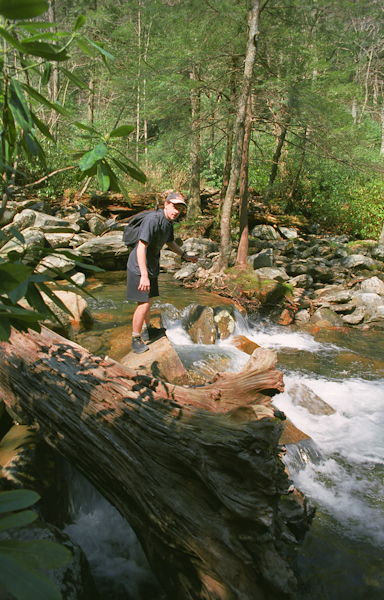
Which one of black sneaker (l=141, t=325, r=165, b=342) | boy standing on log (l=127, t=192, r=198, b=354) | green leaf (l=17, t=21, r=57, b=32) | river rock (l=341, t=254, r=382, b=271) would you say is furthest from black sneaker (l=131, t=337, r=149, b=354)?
river rock (l=341, t=254, r=382, b=271)

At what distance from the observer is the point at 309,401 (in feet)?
15.8

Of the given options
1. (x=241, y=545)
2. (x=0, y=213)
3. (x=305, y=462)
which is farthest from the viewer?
(x=305, y=462)

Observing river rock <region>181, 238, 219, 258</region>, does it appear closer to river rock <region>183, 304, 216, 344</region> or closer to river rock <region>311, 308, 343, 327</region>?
river rock <region>311, 308, 343, 327</region>

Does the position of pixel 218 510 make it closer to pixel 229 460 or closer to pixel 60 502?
pixel 229 460

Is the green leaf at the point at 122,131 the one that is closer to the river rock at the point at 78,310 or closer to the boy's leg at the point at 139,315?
the boy's leg at the point at 139,315

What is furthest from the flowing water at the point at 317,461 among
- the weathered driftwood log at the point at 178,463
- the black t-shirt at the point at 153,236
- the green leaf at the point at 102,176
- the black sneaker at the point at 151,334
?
the green leaf at the point at 102,176

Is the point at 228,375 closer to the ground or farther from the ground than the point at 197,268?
farther from the ground

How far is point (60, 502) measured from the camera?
2.74 meters

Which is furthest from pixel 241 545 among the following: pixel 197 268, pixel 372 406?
pixel 197 268

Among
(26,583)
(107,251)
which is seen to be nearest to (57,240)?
(107,251)

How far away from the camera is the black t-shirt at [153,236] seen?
3859 millimetres

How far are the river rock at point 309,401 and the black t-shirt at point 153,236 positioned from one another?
2.52 meters

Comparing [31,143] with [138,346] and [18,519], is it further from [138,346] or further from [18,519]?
[138,346]

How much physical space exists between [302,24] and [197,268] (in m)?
6.20
